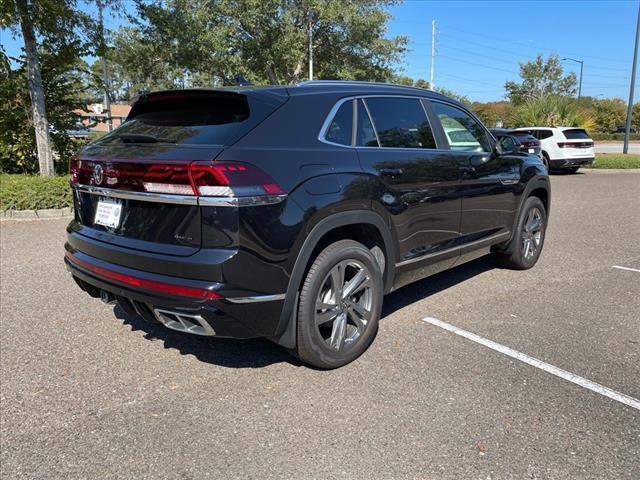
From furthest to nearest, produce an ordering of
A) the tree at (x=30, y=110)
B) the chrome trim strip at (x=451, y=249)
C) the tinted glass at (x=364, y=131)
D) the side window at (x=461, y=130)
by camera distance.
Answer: the tree at (x=30, y=110), the side window at (x=461, y=130), the chrome trim strip at (x=451, y=249), the tinted glass at (x=364, y=131)

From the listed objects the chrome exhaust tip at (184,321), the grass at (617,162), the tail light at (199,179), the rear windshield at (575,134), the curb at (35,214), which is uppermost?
the rear windshield at (575,134)

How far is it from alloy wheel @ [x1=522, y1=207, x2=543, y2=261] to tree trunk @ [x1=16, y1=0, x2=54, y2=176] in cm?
866

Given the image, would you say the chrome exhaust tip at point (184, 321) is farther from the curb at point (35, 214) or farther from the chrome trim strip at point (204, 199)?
the curb at point (35, 214)

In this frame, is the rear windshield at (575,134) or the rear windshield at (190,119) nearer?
the rear windshield at (190,119)

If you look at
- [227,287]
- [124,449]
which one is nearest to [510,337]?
[227,287]

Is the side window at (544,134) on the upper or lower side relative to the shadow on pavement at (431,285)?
upper

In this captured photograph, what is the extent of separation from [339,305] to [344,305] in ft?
0.18

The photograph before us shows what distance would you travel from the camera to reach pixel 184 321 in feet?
9.52

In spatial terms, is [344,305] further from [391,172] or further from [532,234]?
[532,234]

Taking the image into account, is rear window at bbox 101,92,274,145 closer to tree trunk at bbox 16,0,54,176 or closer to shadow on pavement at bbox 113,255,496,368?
shadow on pavement at bbox 113,255,496,368

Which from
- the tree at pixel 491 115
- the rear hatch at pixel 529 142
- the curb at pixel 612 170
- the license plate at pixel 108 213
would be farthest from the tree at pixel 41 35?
the tree at pixel 491 115

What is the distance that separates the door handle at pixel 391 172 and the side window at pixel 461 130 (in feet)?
3.10

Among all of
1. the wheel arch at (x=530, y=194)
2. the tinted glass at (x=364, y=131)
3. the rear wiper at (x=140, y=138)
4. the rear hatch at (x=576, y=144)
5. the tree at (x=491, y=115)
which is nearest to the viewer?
the rear wiper at (x=140, y=138)

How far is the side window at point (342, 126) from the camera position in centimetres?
336
